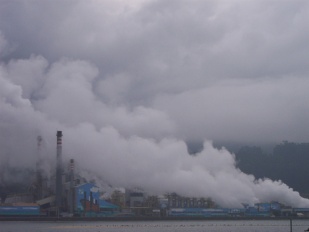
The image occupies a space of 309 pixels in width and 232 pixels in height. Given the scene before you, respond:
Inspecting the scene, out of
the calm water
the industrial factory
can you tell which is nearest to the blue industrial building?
the industrial factory

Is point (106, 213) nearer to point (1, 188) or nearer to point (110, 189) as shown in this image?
point (110, 189)

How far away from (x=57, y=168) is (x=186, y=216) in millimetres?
29766

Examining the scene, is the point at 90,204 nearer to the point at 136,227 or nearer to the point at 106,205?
the point at 106,205

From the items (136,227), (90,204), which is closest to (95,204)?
(90,204)

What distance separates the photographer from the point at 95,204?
401 ft

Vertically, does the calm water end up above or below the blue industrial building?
below

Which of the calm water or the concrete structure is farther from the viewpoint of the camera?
the concrete structure

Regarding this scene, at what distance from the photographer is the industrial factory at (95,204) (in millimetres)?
115625

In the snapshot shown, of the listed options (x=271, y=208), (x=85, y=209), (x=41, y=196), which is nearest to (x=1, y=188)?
(x=41, y=196)

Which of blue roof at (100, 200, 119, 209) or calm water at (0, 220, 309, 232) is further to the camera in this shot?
blue roof at (100, 200, 119, 209)

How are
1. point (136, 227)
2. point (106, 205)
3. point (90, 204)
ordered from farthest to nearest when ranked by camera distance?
point (106, 205)
point (90, 204)
point (136, 227)

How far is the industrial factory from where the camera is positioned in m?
116

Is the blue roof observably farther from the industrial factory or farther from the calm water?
the calm water

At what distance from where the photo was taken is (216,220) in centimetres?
12412
